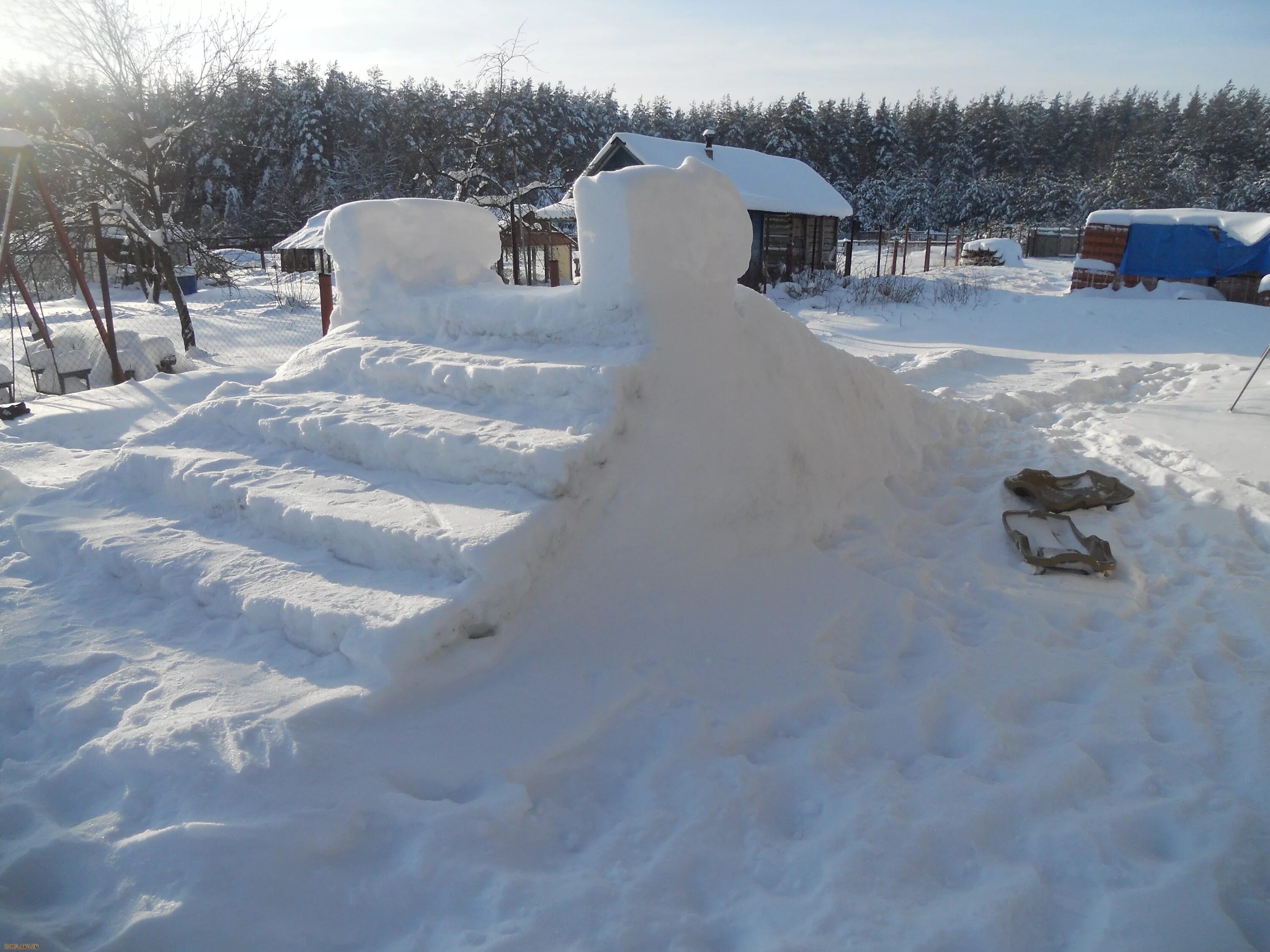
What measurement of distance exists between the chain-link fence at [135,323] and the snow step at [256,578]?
536 centimetres

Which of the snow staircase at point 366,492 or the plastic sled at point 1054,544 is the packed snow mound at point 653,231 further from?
the plastic sled at point 1054,544

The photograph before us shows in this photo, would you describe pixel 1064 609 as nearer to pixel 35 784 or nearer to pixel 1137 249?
pixel 35 784

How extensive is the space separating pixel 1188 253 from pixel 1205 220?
30.5 inches

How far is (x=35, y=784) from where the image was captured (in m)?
2.15

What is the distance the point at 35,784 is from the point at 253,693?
1.98ft

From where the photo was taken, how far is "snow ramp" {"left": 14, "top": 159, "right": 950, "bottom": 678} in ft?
9.27

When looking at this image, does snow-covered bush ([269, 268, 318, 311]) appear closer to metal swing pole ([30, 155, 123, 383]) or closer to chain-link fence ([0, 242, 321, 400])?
chain-link fence ([0, 242, 321, 400])

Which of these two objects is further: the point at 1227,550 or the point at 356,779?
the point at 1227,550

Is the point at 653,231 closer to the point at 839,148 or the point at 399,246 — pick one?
the point at 399,246

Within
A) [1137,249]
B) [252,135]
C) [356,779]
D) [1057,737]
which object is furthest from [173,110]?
[252,135]

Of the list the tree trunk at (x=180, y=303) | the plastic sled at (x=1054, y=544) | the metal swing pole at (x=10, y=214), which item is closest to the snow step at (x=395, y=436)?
the plastic sled at (x=1054, y=544)

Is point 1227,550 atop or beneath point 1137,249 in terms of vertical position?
beneath

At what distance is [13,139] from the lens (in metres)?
6.72

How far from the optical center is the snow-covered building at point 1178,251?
16062 millimetres
